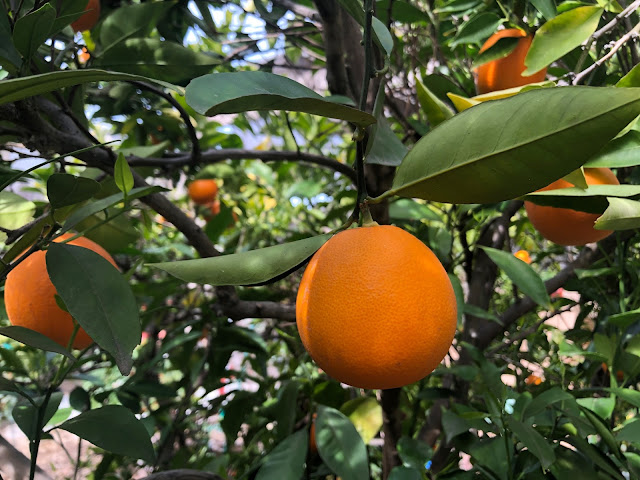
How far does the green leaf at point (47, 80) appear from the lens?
317mm

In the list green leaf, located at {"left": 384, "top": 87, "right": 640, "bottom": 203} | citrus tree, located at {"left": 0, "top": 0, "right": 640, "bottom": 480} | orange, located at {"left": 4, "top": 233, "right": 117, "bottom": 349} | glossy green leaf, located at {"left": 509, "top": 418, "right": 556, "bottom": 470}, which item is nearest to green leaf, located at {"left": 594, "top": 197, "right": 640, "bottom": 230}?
citrus tree, located at {"left": 0, "top": 0, "right": 640, "bottom": 480}

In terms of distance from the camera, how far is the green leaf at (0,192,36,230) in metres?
0.69

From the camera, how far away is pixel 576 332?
0.99 meters

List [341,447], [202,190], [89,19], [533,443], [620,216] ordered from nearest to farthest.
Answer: [620,216]
[533,443]
[341,447]
[89,19]
[202,190]

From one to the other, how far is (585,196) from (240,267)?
297mm

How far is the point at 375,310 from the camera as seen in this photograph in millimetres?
393

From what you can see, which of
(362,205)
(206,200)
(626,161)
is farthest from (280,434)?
(206,200)

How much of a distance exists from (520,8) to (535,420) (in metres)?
0.61

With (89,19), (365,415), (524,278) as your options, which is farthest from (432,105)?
(89,19)

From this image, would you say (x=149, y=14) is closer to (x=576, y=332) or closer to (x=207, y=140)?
(x=207, y=140)

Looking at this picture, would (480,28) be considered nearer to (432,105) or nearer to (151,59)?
(432,105)

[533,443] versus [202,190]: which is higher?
[202,190]

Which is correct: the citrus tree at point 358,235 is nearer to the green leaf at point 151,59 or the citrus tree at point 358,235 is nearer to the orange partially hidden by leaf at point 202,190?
the green leaf at point 151,59

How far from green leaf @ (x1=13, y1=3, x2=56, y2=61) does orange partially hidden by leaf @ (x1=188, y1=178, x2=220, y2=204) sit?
3.63 feet
